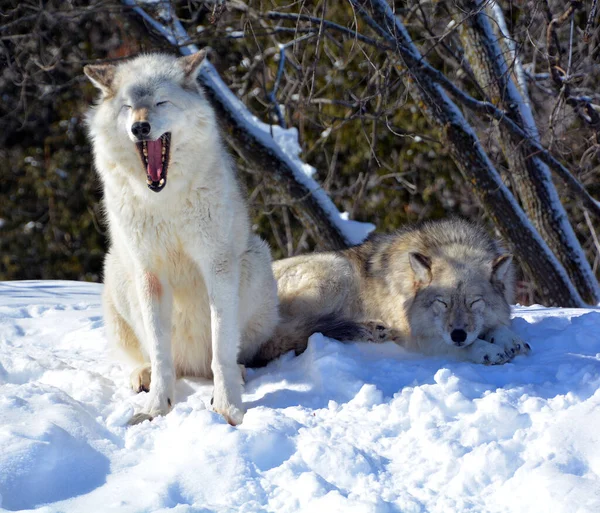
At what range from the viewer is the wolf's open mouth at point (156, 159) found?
12.3 ft

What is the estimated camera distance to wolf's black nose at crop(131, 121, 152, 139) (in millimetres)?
3611

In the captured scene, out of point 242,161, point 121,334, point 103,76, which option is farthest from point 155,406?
point 242,161

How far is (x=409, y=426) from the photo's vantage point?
11.4 ft

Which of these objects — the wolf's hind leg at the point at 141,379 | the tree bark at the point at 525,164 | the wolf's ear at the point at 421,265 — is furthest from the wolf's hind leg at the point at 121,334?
the tree bark at the point at 525,164

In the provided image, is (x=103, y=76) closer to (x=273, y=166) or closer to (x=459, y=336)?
(x=459, y=336)

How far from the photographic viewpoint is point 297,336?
468 centimetres

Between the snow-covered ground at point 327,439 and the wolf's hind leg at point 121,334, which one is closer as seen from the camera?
the snow-covered ground at point 327,439

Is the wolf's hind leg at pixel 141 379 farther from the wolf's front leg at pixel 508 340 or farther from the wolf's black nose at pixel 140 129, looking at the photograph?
the wolf's front leg at pixel 508 340

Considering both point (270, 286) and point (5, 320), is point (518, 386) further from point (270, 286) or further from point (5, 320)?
point (5, 320)

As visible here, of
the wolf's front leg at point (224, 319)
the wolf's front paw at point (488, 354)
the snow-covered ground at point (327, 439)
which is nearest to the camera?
the snow-covered ground at point (327, 439)

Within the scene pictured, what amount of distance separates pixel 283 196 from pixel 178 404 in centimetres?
383

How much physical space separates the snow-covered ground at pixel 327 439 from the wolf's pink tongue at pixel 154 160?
1.19 metres

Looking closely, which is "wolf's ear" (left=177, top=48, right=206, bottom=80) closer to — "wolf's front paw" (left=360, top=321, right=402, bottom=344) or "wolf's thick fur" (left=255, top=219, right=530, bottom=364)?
"wolf's thick fur" (left=255, top=219, right=530, bottom=364)

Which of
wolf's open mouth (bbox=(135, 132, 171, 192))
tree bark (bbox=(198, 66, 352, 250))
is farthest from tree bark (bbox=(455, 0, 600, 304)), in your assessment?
wolf's open mouth (bbox=(135, 132, 171, 192))
